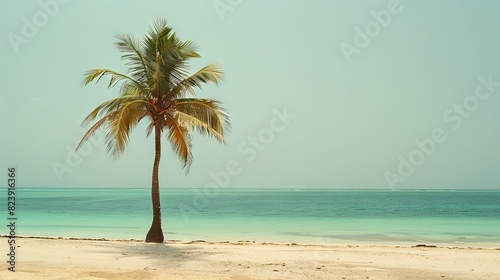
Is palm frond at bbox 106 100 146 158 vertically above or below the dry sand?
above

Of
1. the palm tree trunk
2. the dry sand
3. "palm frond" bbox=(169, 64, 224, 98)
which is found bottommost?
the dry sand

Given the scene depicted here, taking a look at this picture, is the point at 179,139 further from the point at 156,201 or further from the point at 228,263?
the point at 228,263

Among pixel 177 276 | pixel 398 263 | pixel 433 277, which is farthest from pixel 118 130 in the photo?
pixel 433 277

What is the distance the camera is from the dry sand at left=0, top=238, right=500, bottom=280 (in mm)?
8180

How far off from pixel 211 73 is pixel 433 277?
9.07 m

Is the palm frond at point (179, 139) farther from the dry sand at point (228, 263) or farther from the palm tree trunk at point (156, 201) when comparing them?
the dry sand at point (228, 263)

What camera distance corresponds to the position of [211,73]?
49.5 ft

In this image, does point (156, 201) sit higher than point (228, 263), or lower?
higher

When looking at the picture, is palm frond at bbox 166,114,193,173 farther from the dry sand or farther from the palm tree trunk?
the dry sand

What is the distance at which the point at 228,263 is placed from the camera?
391 inches

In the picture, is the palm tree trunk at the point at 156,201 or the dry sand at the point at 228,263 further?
the palm tree trunk at the point at 156,201

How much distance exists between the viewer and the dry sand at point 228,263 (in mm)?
8180

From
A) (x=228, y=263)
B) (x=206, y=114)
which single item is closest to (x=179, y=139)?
(x=206, y=114)

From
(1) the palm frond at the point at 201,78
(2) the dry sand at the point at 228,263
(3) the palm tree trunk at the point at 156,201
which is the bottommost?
(2) the dry sand at the point at 228,263
